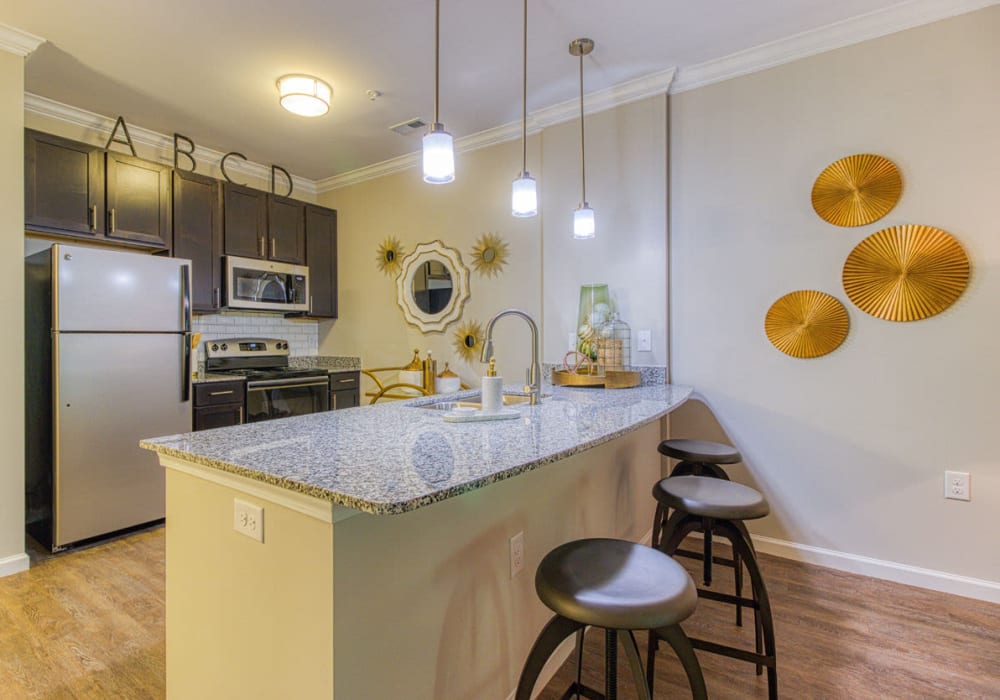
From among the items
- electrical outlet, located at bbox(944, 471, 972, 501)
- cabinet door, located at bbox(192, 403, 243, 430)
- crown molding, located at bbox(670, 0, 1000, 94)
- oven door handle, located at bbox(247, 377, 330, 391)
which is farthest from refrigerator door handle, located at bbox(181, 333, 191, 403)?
electrical outlet, located at bbox(944, 471, 972, 501)

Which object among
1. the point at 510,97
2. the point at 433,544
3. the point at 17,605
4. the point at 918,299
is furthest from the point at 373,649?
the point at 510,97

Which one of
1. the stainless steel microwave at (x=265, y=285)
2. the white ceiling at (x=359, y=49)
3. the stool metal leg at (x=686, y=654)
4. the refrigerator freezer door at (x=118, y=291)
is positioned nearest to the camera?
the stool metal leg at (x=686, y=654)

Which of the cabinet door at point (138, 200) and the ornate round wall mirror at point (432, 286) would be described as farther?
the ornate round wall mirror at point (432, 286)

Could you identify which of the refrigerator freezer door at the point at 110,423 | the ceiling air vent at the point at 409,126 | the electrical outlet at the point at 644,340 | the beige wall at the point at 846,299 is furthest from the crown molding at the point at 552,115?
the refrigerator freezer door at the point at 110,423

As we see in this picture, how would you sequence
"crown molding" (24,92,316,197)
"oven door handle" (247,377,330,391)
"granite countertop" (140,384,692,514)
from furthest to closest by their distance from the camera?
"oven door handle" (247,377,330,391) → "crown molding" (24,92,316,197) → "granite countertop" (140,384,692,514)

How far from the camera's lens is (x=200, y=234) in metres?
3.49

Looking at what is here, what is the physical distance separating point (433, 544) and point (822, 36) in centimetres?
289

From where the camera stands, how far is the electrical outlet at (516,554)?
58.7 inches

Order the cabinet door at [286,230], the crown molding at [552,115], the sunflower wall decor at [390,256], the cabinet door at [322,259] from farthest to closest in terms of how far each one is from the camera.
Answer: the cabinet door at [322,259], the sunflower wall decor at [390,256], the cabinet door at [286,230], the crown molding at [552,115]

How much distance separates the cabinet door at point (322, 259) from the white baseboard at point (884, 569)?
12.1 ft

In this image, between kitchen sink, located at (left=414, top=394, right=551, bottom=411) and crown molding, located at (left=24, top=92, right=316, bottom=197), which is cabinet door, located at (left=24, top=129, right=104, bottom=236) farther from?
kitchen sink, located at (left=414, top=394, right=551, bottom=411)

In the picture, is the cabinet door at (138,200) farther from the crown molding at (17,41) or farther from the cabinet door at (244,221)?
the crown molding at (17,41)

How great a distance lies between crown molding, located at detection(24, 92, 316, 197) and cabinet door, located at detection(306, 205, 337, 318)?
53cm

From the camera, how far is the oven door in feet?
11.5
